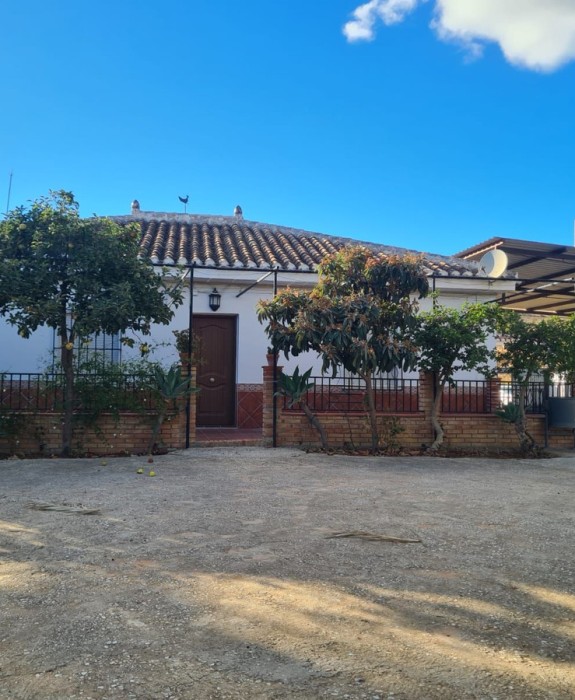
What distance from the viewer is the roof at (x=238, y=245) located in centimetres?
1127

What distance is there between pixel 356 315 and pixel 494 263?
167 inches

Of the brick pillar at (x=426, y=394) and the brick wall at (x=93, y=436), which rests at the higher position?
the brick pillar at (x=426, y=394)

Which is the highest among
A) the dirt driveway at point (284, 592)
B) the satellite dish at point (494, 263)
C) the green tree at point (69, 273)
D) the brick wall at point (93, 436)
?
the satellite dish at point (494, 263)

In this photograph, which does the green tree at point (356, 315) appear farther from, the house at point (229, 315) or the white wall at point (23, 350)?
the white wall at point (23, 350)

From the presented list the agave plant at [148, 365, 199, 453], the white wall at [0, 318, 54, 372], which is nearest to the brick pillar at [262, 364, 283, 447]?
the agave plant at [148, 365, 199, 453]

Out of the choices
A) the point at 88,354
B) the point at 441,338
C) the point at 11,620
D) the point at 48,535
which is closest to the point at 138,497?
the point at 48,535

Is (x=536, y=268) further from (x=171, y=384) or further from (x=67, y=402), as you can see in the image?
(x=67, y=402)

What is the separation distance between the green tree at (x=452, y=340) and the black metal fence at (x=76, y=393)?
439 centimetres

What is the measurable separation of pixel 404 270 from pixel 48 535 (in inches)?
244

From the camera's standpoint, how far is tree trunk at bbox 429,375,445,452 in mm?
9508

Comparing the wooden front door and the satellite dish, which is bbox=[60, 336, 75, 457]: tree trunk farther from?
the satellite dish

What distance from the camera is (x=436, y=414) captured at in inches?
379

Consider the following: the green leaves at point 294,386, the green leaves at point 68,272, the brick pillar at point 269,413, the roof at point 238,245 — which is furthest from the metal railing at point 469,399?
the green leaves at point 68,272

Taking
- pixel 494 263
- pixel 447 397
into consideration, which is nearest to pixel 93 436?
pixel 447 397
